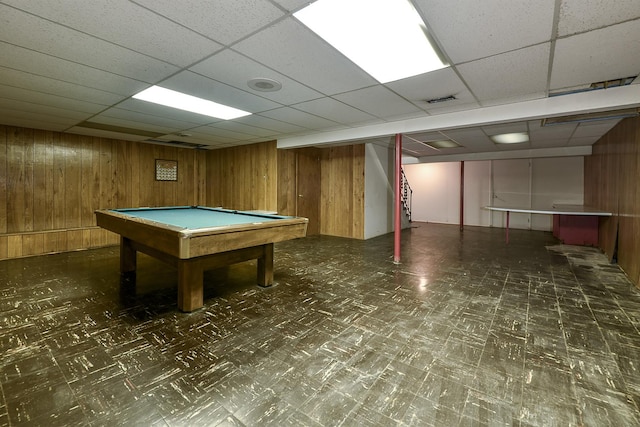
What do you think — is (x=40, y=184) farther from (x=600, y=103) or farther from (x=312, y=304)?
(x=600, y=103)

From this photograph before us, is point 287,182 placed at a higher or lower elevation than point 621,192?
higher

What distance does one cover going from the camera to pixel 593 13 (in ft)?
5.95

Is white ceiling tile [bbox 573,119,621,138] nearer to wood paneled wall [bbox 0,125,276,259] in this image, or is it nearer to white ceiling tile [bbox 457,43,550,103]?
white ceiling tile [bbox 457,43,550,103]

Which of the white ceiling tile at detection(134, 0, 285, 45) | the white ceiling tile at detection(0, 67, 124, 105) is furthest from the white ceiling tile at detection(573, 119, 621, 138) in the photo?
the white ceiling tile at detection(0, 67, 124, 105)

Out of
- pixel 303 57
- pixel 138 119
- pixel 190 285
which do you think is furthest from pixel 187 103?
pixel 190 285

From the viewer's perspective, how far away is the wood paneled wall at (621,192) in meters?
3.70

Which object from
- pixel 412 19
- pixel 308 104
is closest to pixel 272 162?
pixel 308 104

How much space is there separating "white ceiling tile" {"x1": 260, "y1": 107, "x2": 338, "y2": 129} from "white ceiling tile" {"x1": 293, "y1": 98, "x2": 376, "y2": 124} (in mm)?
160

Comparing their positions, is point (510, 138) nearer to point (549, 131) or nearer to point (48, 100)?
point (549, 131)

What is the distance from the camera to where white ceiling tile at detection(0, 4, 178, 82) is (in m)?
1.96

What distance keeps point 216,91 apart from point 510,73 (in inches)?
124

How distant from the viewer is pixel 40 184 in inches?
215

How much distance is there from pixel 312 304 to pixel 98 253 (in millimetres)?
4695

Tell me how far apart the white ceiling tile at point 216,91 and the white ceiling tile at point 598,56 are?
9.95 feet
